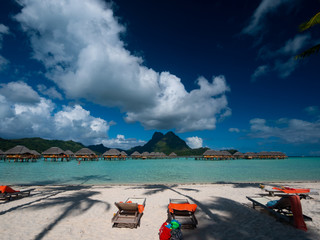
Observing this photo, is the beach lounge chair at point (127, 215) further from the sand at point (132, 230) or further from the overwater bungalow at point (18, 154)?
the overwater bungalow at point (18, 154)

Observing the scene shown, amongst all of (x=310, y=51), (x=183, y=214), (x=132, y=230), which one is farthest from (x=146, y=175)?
(x=310, y=51)

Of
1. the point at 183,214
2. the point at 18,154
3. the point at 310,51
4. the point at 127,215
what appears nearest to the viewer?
the point at 183,214

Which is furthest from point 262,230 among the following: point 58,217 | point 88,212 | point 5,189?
point 5,189

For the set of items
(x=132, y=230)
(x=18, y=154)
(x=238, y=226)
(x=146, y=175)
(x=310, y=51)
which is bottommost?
(x=132, y=230)

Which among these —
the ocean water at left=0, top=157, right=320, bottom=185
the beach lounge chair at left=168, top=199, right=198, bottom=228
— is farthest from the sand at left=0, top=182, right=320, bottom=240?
the ocean water at left=0, top=157, right=320, bottom=185

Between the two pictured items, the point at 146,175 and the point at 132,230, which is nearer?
the point at 132,230

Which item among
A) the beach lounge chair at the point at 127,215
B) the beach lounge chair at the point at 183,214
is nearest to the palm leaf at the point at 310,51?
the beach lounge chair at the point at 183,214

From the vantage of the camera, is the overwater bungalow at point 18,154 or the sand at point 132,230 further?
the overwater bungalow at point 18,154

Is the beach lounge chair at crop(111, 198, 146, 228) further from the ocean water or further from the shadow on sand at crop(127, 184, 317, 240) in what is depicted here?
the ocean water

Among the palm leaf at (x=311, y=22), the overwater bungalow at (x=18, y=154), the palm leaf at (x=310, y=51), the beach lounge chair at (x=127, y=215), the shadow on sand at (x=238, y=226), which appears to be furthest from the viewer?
the overwater bungalow at (x=18, y=154)

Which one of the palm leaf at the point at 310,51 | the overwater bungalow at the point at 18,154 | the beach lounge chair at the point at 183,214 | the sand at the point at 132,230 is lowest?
the sand at the point at 132,230

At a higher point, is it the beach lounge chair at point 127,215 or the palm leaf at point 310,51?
the palm leaf at point 310,51

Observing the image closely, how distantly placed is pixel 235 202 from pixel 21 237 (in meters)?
8.72

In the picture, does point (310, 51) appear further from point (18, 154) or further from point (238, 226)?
point (18, 154)
